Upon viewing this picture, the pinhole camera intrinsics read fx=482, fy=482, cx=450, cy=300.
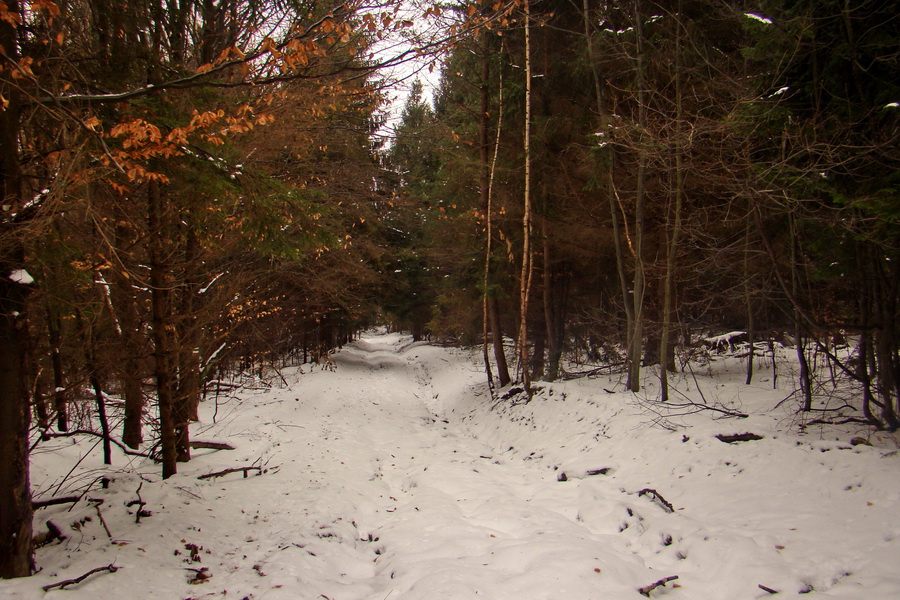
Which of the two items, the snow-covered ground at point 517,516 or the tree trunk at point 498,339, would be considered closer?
the snow-covered ground at point 517,516

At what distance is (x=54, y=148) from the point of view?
13.0 ft

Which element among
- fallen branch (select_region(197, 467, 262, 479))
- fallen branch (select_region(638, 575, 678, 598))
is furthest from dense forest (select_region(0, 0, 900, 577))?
fallen branch (select_region(638, 575, 678, 598))

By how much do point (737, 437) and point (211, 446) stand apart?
26.8ft

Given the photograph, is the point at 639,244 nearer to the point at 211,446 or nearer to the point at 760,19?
the point at 760,19

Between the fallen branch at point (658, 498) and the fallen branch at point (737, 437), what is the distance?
1553 mm

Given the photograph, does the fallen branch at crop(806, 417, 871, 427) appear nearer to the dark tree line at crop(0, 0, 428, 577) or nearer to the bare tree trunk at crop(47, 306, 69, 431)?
the dark tree line at crop(0, 0, 428, 577)

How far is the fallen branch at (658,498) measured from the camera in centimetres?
548

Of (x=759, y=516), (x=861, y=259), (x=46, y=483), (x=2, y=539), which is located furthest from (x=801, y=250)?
(x=46, y=483)

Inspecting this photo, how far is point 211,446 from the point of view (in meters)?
8.16

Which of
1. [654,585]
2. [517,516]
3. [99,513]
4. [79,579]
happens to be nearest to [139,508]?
[99,513]

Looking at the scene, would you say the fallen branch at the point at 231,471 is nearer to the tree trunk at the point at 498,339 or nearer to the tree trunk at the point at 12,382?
the tree trunk at the point at 12,382

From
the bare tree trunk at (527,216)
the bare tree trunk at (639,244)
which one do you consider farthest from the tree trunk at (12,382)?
the bare tree trunk at (527,216)

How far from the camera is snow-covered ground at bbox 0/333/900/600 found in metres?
3.92

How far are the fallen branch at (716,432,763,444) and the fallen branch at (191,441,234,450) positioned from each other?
7.82 m
